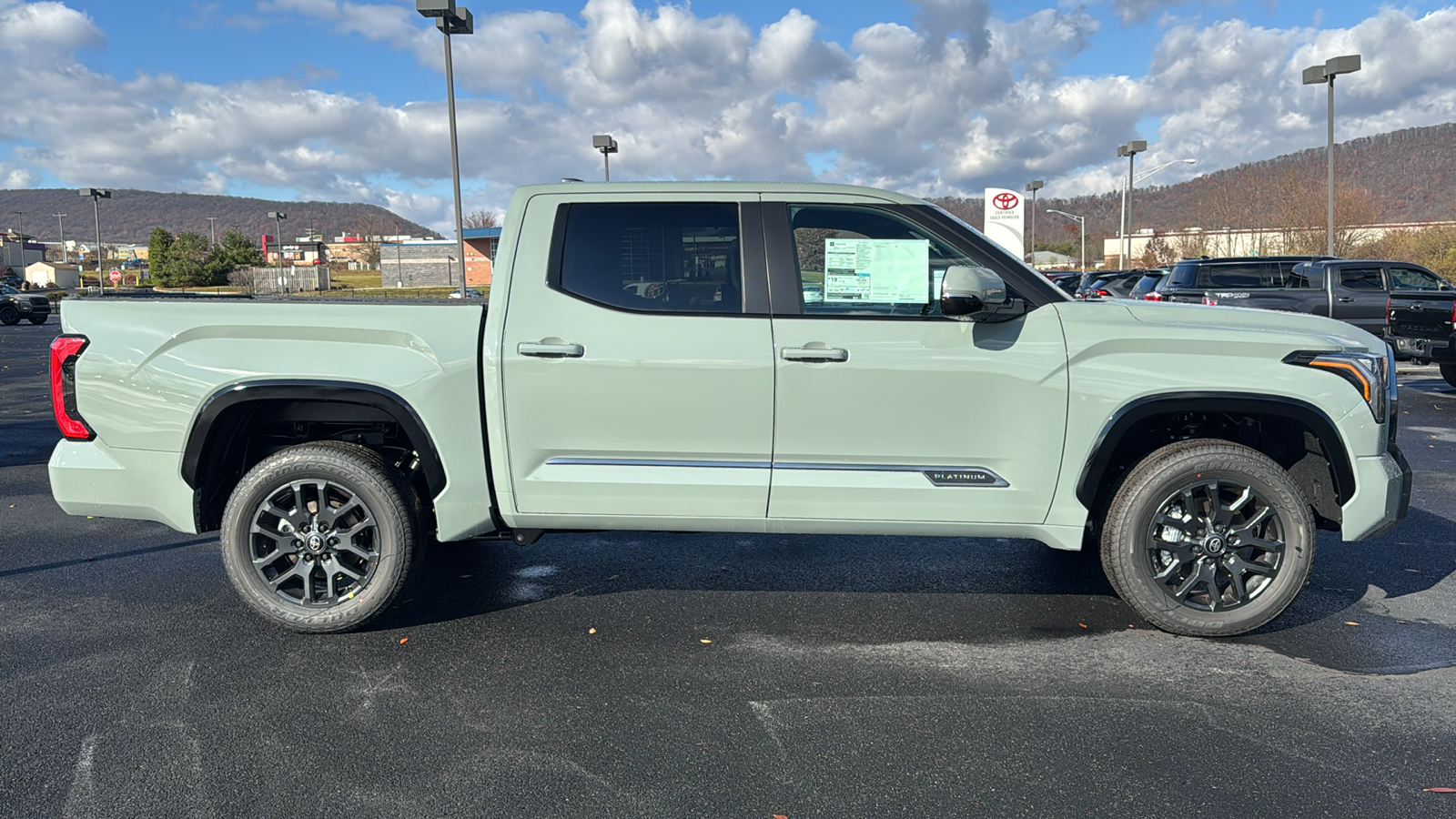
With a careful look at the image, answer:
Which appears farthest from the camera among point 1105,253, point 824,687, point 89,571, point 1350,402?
point 1105,253

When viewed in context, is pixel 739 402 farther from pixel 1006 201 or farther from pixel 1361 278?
pixel 1361 278

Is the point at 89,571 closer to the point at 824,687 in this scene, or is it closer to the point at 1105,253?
the point at 824,687

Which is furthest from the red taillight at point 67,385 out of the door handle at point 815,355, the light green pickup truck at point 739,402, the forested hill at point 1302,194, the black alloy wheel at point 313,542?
the forested hill at point 1302,194

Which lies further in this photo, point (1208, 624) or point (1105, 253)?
point (1105, 253)

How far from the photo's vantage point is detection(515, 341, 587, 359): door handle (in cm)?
393

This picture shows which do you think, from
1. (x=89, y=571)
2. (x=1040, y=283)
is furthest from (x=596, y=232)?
(x=89, y=571)

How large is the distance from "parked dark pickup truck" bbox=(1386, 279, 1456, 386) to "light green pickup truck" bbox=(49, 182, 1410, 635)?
10.5 meters

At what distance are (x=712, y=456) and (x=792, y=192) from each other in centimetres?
119

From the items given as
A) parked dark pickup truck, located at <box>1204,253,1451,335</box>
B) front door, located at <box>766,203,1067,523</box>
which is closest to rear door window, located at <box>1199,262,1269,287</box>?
parked dark pickup truck, located at <box>1204,253,1451,335</box>

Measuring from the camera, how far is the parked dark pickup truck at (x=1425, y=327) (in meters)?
12.4

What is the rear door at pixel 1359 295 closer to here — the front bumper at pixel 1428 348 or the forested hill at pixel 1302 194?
the front bumper at pixel 1428 348

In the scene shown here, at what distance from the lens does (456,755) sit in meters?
3.13

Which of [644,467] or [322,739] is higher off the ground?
[644,467]

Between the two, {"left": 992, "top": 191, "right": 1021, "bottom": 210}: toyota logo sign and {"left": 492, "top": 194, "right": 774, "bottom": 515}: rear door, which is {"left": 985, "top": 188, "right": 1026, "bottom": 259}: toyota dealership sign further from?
{"left": 492, "top": 194, "right": 774, "bottom": 515}: rear door
